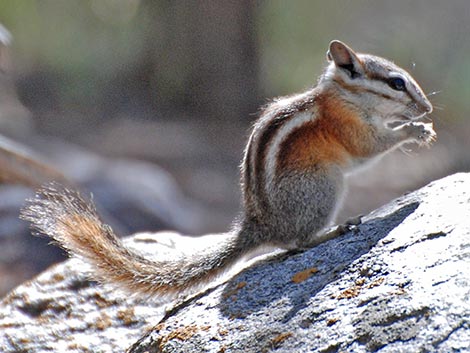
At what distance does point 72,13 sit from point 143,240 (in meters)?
11.7

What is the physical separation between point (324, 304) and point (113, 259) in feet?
4.43

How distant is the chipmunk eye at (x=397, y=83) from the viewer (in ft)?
16.0

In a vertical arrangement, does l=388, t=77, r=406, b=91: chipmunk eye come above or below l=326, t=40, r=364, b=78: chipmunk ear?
below

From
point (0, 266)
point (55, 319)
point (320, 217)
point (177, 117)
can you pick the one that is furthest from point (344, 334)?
point (177, 117)

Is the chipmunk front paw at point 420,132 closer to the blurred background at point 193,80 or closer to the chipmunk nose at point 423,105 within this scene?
the chipmunk nose at point 423,105

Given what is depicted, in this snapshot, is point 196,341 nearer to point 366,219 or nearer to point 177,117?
point 366,219

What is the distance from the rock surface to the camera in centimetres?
295

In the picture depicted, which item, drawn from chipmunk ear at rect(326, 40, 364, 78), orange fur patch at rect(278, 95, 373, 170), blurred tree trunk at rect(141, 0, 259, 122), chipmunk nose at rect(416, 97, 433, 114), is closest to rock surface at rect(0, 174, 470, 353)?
orange fur patch at rect(278, 95, 373, 170)

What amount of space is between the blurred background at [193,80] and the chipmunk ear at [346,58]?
12.5ft

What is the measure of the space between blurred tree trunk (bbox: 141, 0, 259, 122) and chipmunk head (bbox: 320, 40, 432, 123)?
26.7 ft

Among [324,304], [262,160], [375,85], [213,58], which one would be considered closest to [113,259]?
[262,160]

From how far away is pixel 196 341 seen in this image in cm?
351

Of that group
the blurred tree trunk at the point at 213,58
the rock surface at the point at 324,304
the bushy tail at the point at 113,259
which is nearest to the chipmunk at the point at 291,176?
the bushy tail at the point at 113,259

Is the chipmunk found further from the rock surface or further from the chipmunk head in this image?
the rock surface
